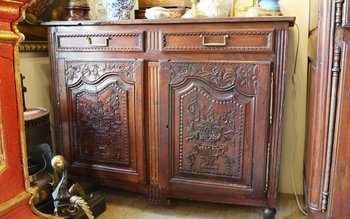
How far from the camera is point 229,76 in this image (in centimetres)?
143

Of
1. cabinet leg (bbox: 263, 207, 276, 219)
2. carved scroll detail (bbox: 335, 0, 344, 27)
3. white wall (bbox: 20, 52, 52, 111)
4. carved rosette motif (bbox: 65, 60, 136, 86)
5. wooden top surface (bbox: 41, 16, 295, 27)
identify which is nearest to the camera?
carved scroll detail (bbox: 335, 0, 344, 27)

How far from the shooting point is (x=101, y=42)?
1592 millimetres

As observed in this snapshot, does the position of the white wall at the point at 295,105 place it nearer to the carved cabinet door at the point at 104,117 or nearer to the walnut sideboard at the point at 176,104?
the walnut sideboard at the point at 176,104

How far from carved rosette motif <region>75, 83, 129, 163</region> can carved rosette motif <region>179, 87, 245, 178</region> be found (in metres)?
0.30

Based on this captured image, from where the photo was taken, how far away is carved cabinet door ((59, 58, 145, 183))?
1.59m

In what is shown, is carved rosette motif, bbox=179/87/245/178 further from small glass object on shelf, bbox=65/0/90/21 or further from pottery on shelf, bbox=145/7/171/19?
small glass object on shelf, bbox=65/0/90/21

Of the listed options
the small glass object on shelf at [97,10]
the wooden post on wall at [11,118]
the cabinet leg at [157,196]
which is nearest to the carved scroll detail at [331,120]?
the cabinet leg at [157,196]

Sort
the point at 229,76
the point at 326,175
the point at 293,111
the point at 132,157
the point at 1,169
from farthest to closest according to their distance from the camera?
the point at 293,111
the point at 132,157
the point at 229,76
the point at 326,175
the point at 1,169

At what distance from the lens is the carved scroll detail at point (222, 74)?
1.41m

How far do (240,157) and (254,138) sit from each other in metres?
0.11

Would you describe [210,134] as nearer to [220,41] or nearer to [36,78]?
[220,41]

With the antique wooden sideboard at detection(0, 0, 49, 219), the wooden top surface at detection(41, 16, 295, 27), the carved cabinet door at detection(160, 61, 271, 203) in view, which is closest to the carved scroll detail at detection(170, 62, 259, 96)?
the carved cabinet door at detection(160, 61, 271, 203)

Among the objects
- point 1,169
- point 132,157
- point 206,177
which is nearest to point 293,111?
point 206,177

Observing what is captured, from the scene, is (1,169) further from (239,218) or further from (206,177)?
(239,218)
